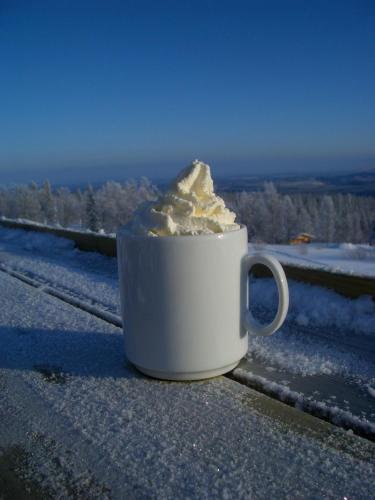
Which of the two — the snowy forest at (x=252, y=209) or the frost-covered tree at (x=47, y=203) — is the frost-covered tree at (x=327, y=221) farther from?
the frost-covered tree at (x=47, y=203)

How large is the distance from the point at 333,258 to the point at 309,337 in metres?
1.51

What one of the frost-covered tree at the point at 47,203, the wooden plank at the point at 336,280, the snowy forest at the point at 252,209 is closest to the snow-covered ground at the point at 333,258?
the wooden plank at the point at 336,280

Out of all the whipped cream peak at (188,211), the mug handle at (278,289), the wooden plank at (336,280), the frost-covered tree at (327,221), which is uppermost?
the whipped cream peak at (188,211)

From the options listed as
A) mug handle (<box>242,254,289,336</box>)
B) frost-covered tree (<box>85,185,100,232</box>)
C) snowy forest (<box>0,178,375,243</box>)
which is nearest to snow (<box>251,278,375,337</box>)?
mug handle (<box>242,254,289,336</box>)

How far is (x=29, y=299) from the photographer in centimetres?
93

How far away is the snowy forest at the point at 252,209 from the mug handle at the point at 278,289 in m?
18.3

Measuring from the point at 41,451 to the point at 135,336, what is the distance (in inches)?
6.9

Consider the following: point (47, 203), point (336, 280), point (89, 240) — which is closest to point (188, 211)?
point (336, 280)

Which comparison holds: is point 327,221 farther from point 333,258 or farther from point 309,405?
point 309,405

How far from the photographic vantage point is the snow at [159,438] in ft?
1.22

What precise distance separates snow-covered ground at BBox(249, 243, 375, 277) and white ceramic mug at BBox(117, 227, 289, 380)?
0.33 meters

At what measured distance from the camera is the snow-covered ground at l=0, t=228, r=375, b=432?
533 mm

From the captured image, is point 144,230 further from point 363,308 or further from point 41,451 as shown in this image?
point 363,308

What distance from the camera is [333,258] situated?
2.11 metres
